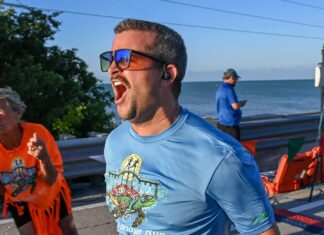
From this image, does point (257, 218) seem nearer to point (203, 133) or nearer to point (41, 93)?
point (203, 133)

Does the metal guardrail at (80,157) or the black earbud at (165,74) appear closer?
the black earbud at (165,74)

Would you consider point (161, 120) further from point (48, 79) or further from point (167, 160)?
point (48, 79)

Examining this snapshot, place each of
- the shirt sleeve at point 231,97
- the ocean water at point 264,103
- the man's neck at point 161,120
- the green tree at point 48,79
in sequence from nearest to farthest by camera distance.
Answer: the man's neck at point 161,120 → the shirt sleeve at point 231,97 → the green tree at point 48,79 → the ocean water at point 264,103

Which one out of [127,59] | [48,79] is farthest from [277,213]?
[48,79]

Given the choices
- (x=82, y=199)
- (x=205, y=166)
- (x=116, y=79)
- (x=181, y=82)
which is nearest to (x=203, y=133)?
(x=205, y=166)

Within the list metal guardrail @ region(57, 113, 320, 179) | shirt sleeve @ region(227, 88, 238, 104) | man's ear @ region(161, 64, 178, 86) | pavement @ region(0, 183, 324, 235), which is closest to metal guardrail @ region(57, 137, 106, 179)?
metal guardrail @ region(57, 113, 320, 179)

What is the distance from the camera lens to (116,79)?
2033 millimetres

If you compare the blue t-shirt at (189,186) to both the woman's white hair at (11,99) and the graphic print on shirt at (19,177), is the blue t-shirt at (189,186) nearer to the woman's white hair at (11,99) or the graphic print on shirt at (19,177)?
the graphic print on shirt at (19,177)

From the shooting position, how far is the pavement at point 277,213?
16.1 feet

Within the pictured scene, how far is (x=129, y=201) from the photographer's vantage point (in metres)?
2.02

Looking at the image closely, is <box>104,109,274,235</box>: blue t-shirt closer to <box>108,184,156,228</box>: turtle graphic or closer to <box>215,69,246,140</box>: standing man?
<box>108,184,156,228</box>: turtle graphic

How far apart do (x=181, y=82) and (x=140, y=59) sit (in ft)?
0.84

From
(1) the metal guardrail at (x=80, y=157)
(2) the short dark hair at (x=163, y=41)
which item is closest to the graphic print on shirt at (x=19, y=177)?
(2) the short dark hair at (x=163, y=41)

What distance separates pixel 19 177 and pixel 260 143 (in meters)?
Answer: 6.01
